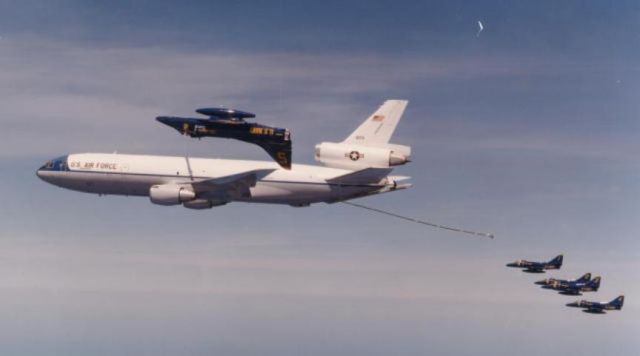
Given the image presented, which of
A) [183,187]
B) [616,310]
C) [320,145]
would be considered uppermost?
[320,145]

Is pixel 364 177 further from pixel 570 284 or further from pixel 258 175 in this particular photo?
pixel 570 284

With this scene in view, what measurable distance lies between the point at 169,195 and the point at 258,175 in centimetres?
796

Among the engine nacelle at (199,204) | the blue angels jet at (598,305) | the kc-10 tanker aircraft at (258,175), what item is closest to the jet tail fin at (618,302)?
the blue angels jet at (598,305)

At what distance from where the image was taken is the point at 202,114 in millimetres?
54406

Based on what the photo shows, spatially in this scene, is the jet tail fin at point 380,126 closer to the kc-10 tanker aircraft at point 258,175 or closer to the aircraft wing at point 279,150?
the kc-10 tanker aircraft at point 258,175

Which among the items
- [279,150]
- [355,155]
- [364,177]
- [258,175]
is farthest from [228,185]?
[364,177]

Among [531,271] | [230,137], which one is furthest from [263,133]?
[531,271]

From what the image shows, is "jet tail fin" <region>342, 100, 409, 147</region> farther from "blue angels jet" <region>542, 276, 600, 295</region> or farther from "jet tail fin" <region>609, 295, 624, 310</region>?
"jet tail fin" <region>609, 295, 624, 310</region>

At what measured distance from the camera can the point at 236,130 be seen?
54438 millimetres

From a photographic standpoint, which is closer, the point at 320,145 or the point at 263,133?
the point at 263,133

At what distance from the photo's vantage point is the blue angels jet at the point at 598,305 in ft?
405

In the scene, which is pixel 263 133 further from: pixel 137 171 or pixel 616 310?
pixel 616 310

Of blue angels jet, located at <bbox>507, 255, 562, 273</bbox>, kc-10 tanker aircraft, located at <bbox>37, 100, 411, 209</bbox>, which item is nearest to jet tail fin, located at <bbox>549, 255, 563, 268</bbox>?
blue angels jet, located at <bbox>507, 255, 562, 273</bbox>

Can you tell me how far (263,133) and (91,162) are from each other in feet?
68.1
